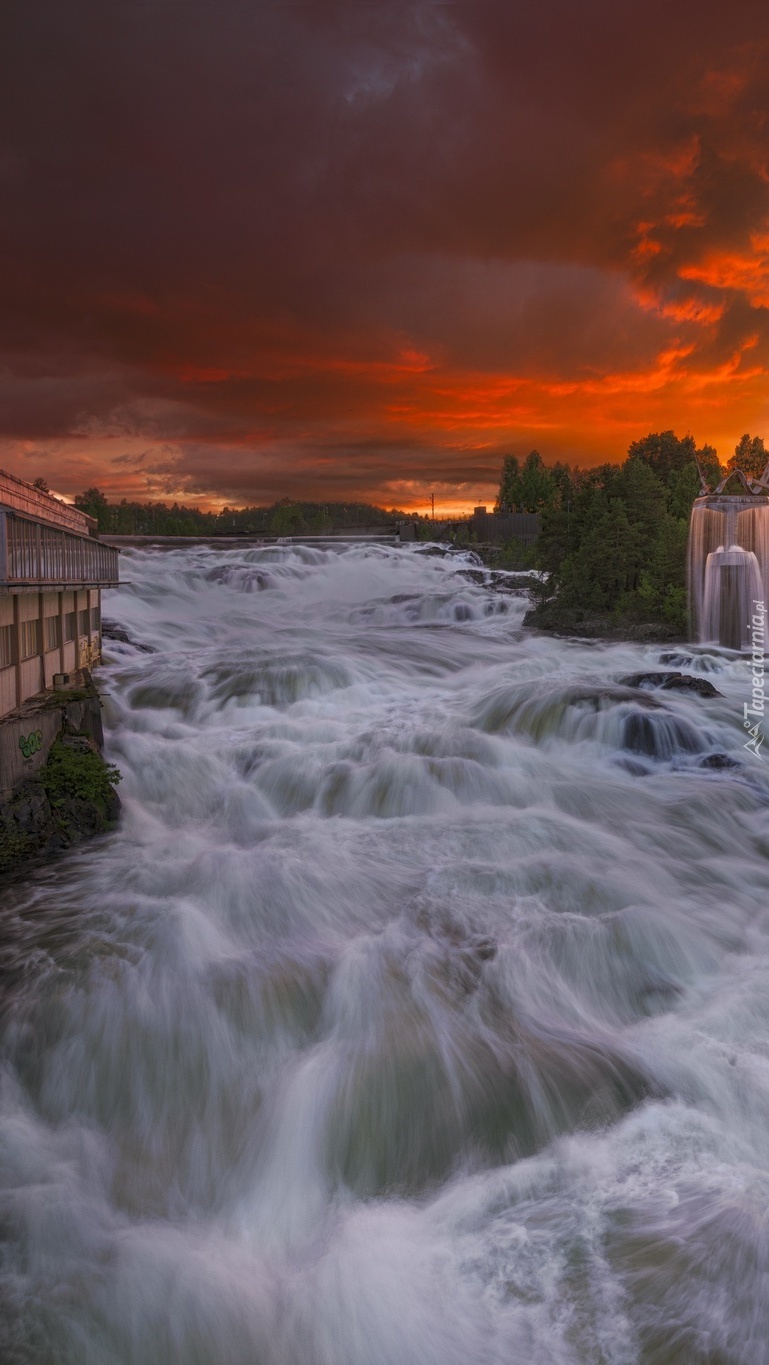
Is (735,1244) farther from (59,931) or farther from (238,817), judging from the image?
(238,817)

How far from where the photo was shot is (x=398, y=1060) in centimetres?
829

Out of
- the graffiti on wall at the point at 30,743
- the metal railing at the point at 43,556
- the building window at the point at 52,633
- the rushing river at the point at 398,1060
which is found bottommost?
the rushing river at the point at 398,1060

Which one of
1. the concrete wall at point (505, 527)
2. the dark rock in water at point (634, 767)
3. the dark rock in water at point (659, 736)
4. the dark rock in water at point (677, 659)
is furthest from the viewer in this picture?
the concrete wall at point (505, 527)

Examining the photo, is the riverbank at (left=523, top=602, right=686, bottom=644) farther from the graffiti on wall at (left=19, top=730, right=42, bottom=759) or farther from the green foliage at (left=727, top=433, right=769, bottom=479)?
the green foliage at (left=727, top=433, right=769, bottom=479)

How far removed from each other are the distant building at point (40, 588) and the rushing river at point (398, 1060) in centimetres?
285

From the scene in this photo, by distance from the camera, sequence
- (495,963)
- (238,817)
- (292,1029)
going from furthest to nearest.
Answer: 1. (238,817)
2. (495,963)
3. (292,1029)

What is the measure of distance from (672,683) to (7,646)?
54.4 ft

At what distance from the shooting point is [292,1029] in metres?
9.05

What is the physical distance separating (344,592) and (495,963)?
1845 inches

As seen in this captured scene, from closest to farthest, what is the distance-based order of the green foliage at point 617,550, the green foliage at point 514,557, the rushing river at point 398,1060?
the rushing river at point 398,1060 → the green foliage at point 617,550 → the green foliage at point 514,557

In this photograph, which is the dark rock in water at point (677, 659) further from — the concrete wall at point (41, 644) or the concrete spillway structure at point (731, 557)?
the concrete wall at point (41, 644)

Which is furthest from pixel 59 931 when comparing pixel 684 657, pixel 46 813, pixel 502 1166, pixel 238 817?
pixel 684 657

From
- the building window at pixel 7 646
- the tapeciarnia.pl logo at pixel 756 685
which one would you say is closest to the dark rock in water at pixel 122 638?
the building window at pixel 7 646

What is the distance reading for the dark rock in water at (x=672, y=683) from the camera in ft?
70.0
